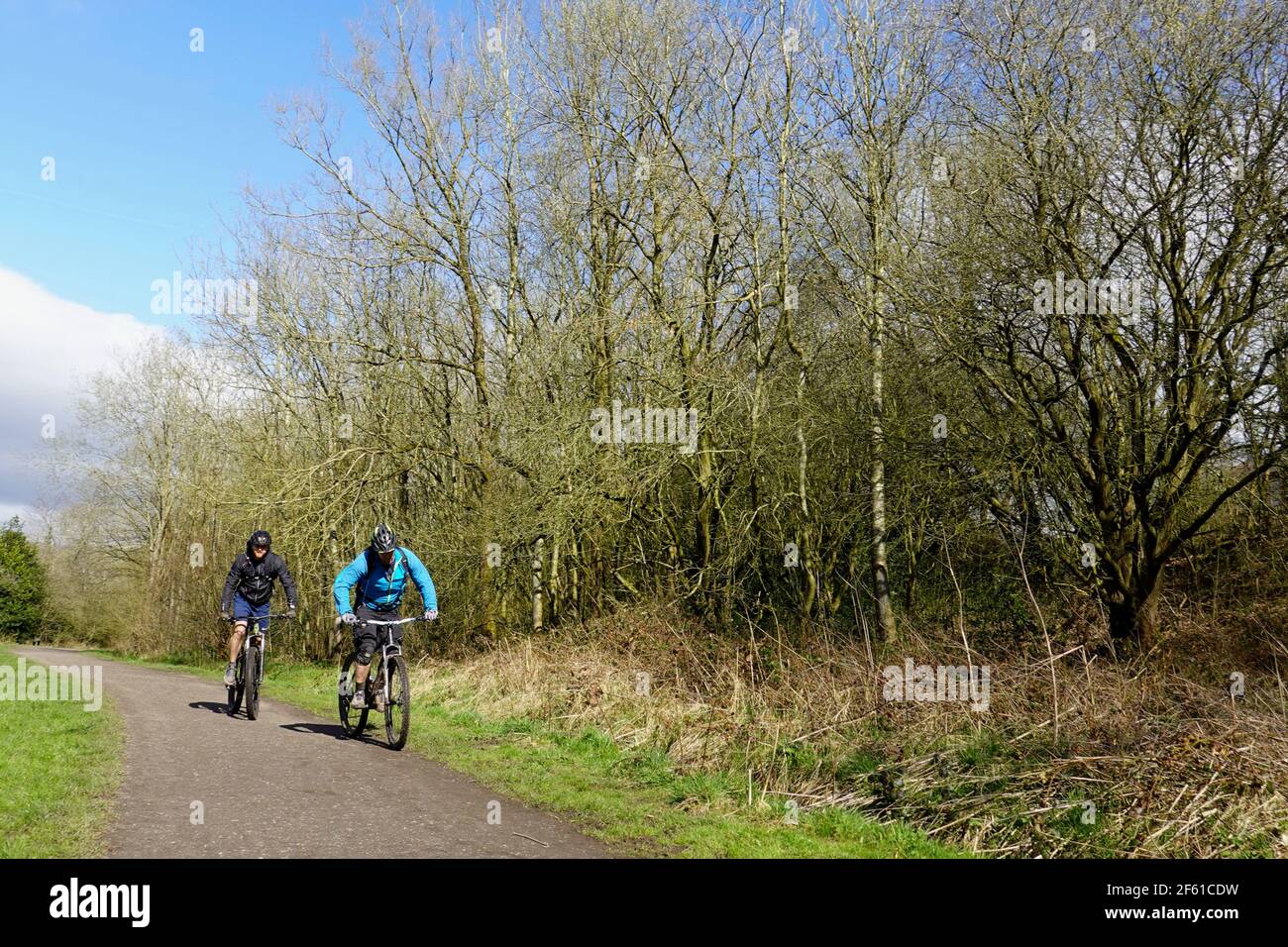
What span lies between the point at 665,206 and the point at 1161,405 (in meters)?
9.18

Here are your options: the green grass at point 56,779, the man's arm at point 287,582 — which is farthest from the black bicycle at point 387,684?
the green grass at point 56,779

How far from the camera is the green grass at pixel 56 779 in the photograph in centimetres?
562

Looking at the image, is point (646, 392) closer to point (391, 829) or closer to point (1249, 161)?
point (1249, 161)

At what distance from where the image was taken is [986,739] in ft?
26.0

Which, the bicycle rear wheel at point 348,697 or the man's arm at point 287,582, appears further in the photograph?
the man's arm at point 287,582

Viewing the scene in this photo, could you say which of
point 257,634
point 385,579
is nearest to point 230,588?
point 257,634

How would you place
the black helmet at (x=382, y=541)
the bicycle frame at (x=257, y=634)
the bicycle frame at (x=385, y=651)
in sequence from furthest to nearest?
the bicycle frame at (x=257, y=634)
the bicycle frame at (x=385, y=651)
the black helmet at (x=382, y=541)

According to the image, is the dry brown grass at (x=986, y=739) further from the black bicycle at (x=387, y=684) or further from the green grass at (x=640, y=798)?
the black bicycle at (x=387, y=684)

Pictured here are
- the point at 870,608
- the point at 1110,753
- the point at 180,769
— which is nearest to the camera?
the point at 1110,753

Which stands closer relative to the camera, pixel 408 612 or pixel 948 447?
pixel 948 447

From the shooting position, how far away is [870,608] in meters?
18.8

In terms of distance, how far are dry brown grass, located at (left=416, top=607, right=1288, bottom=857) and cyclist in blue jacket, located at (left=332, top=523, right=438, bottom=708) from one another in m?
2.61

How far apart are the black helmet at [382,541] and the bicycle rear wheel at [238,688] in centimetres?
291

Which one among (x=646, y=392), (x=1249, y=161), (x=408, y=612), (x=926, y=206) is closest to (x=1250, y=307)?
(x=1249, y=161)
